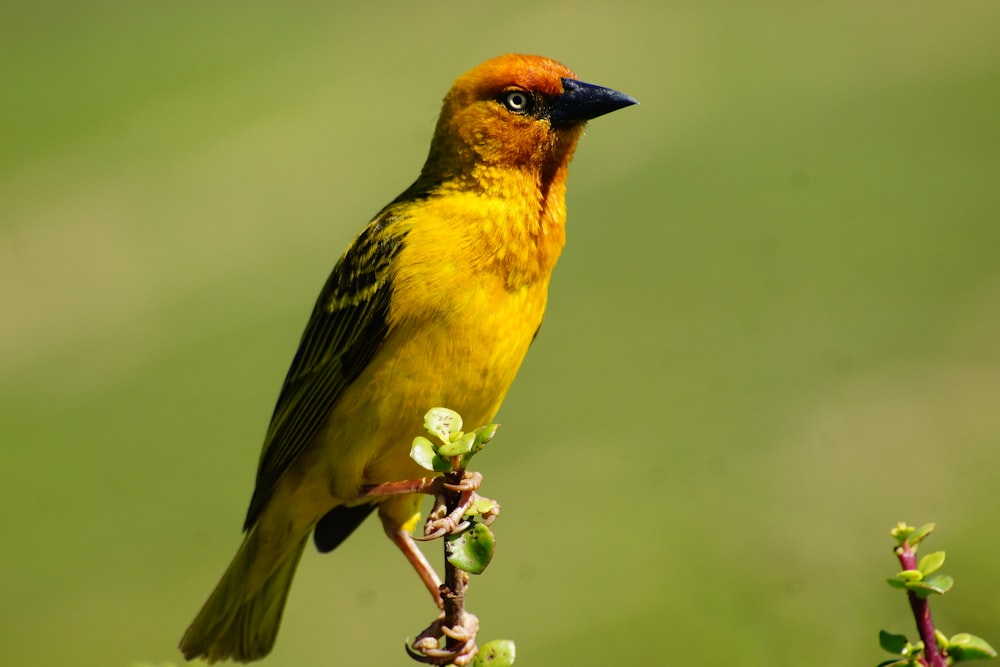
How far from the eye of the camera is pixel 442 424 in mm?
2525

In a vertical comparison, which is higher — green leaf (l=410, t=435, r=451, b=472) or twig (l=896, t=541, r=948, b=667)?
green leaf (l=410, t=435, r=451, b=472)

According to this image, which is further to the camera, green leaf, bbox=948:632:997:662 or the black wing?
the black wing

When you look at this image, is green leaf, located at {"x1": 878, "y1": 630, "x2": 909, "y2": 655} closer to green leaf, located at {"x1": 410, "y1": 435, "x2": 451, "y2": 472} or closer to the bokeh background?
green leaf, located at {"x1": 410, "y1": 435, "x2": 451, "y2": 472}

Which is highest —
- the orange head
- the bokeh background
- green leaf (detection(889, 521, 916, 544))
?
the orange head

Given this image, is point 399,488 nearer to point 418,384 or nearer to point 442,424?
point 418,384

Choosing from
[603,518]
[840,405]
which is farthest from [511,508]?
[840,405]

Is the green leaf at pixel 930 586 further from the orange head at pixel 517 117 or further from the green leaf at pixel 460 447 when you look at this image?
the orange head at pixel 517 117

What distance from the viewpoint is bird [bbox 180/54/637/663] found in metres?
3.97

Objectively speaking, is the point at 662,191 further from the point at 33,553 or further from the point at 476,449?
the point at 476,449

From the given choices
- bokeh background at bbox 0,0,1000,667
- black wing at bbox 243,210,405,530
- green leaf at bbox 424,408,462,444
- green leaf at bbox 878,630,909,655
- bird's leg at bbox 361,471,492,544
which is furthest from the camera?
bokeh background at bbox 0,0,1000,667

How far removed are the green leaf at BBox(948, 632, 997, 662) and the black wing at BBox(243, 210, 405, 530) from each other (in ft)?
7.49

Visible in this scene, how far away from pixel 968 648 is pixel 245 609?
3110mm

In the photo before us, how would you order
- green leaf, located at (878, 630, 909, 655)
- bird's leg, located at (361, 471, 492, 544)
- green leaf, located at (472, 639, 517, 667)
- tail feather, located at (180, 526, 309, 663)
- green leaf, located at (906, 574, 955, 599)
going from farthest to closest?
tail feather, located at (180, 526, 309, 663) < bird's leg, located at (361, 471, 492, 544) < green leaf, located at (472, 639, 517, 667) < green leaf, located at (878, 630, 909, 655) < green leaf, located at (906, 574, 955, 599)

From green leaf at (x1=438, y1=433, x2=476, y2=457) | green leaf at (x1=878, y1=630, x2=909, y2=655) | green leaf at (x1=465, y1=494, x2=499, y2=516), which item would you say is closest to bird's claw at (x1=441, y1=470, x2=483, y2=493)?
green leaf at (x1=465, y1=494, x2=499, y2=516)
